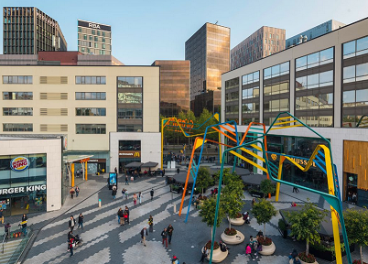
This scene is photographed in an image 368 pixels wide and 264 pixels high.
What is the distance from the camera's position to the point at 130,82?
47594 millimetres

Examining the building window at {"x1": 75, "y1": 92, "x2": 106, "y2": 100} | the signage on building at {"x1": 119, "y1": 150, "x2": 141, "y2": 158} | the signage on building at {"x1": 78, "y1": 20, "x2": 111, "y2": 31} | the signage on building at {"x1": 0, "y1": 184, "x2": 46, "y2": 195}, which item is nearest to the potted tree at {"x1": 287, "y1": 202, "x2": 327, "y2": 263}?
the signage on building at {"x1": 0, "y1": 184, "x2": 46, "y2": 195}

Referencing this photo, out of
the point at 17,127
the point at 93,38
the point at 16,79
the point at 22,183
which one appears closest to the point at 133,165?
the point at 22,183

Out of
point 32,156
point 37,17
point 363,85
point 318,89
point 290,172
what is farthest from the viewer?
point 37,17

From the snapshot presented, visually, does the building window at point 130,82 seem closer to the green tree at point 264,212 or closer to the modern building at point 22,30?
the green tree at point 264,212

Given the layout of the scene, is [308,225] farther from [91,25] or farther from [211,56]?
[91,25]

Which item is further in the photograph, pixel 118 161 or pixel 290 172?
pixel 118 161

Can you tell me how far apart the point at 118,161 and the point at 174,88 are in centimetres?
5780

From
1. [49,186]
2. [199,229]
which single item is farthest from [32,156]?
[199,229]

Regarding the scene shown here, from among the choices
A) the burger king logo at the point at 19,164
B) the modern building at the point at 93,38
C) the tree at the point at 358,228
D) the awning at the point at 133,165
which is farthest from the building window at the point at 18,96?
the modern building at the point at 93,38

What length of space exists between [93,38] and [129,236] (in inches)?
4508

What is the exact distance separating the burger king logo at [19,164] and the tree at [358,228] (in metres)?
29.2

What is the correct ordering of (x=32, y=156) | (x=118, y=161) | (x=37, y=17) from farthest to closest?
(x=37, y=17)
(x=118, y=161)
(x=32, y=156)

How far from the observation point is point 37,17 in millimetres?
106250

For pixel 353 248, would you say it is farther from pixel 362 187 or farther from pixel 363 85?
pixel 363 85
